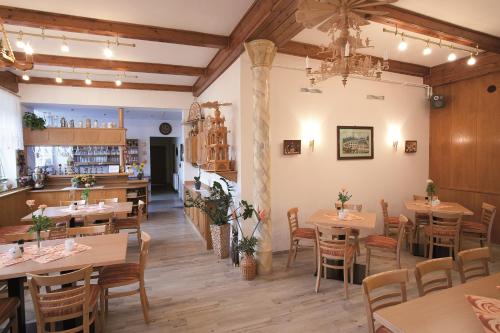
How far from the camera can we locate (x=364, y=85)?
5.49m

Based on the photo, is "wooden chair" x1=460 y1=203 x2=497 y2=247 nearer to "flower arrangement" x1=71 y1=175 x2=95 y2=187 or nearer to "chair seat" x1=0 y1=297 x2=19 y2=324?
"chair seat" x1=0 y1=297 x2=19 y2=324

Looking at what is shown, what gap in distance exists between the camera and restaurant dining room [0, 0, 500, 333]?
8.39 feet

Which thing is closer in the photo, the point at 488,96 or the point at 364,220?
the point at 364,220

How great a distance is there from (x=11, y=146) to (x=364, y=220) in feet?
23.0

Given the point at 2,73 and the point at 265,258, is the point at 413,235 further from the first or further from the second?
the point at 2,73

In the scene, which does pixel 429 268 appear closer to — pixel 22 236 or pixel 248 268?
pixel 248 268

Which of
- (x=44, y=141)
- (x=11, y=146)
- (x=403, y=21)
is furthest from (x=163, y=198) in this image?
(x=403, y=21)

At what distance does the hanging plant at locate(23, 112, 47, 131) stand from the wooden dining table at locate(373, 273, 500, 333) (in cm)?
781

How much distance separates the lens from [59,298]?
2.20m

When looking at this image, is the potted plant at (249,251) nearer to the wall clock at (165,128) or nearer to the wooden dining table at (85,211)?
the wooden dining table at (85,211)

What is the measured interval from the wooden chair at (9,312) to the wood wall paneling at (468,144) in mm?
7228

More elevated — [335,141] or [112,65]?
[112,65]

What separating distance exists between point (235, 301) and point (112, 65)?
486cm

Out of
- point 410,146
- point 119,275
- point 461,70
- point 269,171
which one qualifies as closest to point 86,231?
point 119,275
